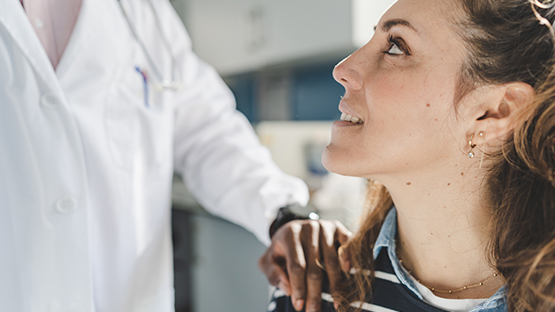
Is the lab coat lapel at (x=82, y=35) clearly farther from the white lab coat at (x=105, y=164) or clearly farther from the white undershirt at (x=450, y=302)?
the white undershirt at (x=450, y=302)

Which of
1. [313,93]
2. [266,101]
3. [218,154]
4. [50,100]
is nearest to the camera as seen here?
[50,100]

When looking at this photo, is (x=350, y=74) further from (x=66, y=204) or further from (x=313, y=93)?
(x=313, y=93)

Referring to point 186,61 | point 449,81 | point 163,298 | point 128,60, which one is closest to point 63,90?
point 128,60

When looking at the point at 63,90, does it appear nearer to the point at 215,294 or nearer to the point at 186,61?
the point at 186,61

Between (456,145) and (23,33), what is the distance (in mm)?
790

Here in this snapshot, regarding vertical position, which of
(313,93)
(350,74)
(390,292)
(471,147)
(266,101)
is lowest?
(266,101)

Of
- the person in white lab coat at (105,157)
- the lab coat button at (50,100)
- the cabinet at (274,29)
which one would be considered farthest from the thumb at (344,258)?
the cabinet at (274,29)

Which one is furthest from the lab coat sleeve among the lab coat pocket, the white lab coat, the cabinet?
the cabinet

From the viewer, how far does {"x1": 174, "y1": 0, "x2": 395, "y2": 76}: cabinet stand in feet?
5.72

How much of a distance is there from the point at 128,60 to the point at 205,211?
0.85m

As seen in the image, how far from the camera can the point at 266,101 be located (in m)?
2.73

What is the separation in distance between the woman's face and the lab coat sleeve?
15.2 inches

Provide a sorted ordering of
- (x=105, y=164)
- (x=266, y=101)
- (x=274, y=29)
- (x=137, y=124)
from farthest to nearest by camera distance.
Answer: (x=266, y=101)
(x=274, y=29)
(x=137, y=124)
(x=105, y=164)

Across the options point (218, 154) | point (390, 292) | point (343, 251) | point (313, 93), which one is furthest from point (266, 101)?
point (390, 292)
